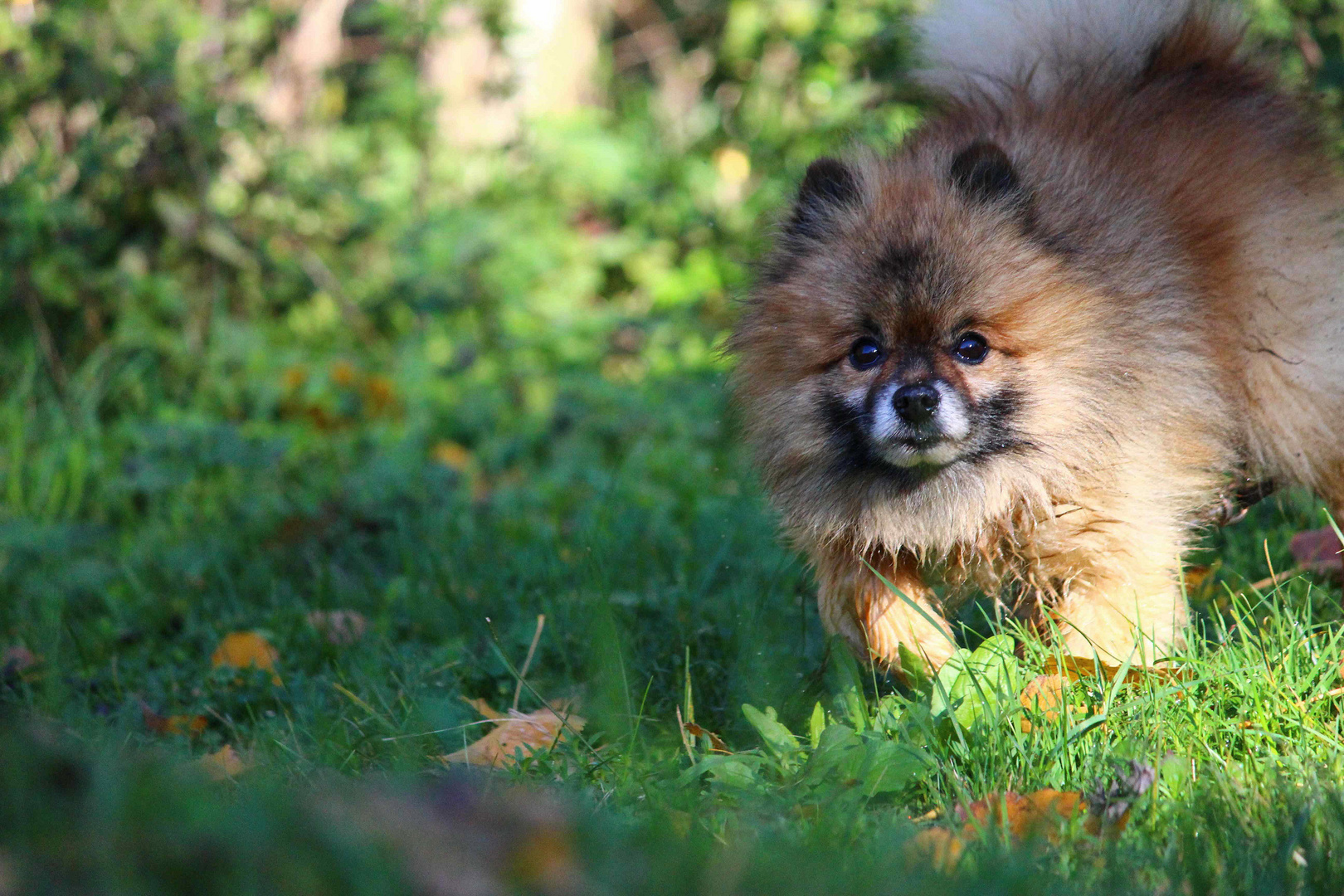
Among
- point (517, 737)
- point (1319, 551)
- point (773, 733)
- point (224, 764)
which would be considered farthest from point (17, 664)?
point (1319, 551)

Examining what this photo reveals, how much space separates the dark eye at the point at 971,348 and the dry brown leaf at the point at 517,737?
1240mm

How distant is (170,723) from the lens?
10.3 feet

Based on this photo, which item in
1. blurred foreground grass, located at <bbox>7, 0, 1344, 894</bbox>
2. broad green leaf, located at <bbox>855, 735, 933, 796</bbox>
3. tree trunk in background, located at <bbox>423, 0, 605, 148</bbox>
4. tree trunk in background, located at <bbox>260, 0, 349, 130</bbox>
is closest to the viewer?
blurred foreground grass, located at <bbox>7, 0, 1344, 894</bbox>

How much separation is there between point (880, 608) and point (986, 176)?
1084mm

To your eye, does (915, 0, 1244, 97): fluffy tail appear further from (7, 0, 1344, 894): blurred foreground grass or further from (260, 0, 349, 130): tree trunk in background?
(260, 0, 349, 130): tree trunk in background

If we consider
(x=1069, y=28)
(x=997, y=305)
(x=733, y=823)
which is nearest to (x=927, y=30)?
(x=1069, y=28)

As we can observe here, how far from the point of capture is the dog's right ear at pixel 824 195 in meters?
3.21

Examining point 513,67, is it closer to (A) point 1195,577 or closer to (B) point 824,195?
(B) point 824,195

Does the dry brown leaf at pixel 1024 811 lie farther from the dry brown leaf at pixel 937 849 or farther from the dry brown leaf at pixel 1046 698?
the dry brown leaf at pixel 1046 698

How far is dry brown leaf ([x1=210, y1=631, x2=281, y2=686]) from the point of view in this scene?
11.5ft

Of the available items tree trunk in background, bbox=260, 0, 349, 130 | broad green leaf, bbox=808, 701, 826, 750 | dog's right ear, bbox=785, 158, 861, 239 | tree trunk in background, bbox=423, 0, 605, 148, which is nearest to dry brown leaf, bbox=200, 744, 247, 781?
broad green leaf, bbox=808, 701, 826, 750

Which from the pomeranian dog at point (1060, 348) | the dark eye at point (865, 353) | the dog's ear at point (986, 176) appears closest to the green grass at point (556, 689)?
the pomeranian dog at point (1060, 348)

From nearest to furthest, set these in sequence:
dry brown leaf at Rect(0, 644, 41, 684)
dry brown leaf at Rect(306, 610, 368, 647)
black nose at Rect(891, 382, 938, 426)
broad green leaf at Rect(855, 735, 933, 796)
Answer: broad green leaf at Rect(855, 735, 933, 796), black nose at Rect(891, 382, 938, 426), dry brown leaf at Rect(0, 644, 41, 684), dry brown leaf at Rect(306, 610, 368, 647)

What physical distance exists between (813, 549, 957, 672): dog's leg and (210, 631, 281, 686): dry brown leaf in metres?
1.55
